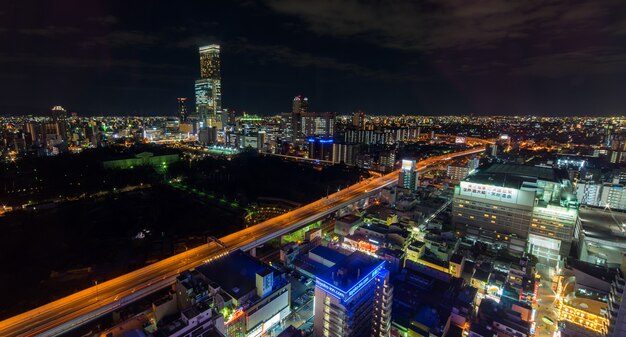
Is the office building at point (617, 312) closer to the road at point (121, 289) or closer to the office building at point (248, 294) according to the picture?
the office building at point (248, 294)

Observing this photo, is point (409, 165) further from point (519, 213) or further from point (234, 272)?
point (234, 272)

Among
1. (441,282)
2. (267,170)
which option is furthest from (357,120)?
(441,282)

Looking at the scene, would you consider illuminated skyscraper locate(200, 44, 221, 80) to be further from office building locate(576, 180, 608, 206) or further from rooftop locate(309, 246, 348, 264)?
office building locate(576, 180, 608, 206)

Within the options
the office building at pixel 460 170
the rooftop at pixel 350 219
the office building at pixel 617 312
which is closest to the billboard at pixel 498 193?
the rooftop at pixel 350 219

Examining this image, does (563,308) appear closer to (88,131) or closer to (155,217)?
(155,217)

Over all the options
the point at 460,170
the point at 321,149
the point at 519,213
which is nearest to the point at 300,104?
the point at 321,149

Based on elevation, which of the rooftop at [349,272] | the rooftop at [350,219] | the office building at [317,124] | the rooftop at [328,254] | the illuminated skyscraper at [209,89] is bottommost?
the rooftop at [328,254]

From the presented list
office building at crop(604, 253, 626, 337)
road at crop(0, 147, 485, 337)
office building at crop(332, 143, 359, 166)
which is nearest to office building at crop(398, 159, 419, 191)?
road at crop(0, 147, 485, 337)
